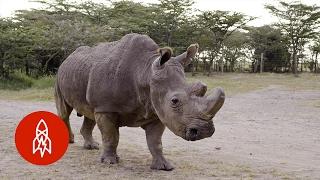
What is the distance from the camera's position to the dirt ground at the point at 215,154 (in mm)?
6105

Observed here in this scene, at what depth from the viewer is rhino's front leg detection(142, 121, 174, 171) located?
6.33 m

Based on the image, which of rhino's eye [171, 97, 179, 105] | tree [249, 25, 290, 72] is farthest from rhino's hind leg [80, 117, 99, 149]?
tree [249, 25, 290, 72]

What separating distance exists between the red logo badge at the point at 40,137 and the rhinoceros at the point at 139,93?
4.75ft

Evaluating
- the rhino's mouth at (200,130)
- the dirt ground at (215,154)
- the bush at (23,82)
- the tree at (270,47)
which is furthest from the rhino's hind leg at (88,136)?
the tree at (270,47)

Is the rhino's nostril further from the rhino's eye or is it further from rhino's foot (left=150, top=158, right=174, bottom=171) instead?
rhino's foot (left=150, top=158, right=174, bottom=171)

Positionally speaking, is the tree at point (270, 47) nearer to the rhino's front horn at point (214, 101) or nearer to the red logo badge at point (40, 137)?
the rhino's front horn at point (214, 101)

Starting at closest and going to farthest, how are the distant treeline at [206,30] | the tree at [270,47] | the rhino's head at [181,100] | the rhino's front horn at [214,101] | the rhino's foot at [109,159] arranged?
the rhino's front horn at [214,101], the rhino's head at [181,100], the rhino's foot at [109,159], the distant treeline at [206,30], the tree at [270,47]

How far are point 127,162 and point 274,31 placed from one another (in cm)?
3268

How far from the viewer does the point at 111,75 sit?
251 inches

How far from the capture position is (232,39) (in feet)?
125

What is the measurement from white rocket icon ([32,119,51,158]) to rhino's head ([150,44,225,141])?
1.52m

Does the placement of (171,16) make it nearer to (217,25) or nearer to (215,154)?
(217,25)

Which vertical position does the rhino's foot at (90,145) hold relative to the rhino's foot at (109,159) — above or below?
below

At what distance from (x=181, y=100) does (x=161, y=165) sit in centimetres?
132
